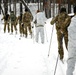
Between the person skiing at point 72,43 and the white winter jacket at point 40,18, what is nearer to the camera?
the person skiing at point 72,43

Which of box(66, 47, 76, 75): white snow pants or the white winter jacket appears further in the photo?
the white winter jacket

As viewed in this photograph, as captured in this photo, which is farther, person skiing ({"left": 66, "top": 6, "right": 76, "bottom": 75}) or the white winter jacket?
the white winter jacket

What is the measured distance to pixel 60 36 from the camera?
9.20 m

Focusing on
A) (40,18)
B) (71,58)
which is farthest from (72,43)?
(40,18)

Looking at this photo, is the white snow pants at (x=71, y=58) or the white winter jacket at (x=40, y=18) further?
the white winter jacket at (x=40, y=18)

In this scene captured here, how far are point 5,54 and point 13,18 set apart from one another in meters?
11.1

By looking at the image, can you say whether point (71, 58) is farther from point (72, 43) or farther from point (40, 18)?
point (40, 18)

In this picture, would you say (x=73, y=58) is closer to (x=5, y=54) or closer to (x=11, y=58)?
(x=11, y=58)

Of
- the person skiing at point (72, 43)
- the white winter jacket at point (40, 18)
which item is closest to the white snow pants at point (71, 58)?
the person skiing at point (72, 43)

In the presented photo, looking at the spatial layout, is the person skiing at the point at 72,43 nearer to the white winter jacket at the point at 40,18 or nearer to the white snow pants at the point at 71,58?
the white snow pants at the point at 71,58

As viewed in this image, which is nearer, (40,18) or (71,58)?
(71,58)

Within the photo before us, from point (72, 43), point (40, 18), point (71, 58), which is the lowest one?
point (71, 58)

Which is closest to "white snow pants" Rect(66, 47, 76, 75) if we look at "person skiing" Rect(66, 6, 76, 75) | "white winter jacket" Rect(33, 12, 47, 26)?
"person skiing" Rect(66, 6, 76, 75)

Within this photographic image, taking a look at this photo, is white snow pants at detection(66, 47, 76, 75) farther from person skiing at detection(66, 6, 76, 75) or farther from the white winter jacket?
the white winter jacket
